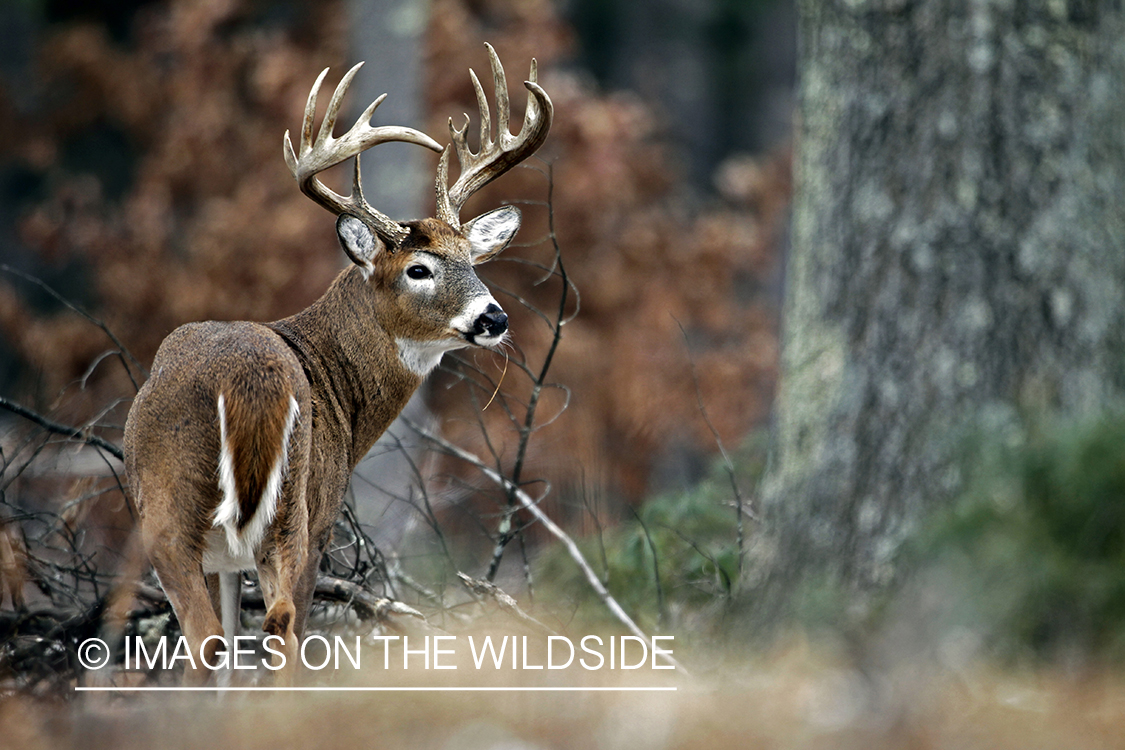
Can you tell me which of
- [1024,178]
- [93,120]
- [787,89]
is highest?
[787,89]

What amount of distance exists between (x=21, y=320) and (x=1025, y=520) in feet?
39.1

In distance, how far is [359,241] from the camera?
4.43 m

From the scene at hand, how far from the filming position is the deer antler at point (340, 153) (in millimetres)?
4258

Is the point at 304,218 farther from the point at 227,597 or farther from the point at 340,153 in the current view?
the point at 227,597

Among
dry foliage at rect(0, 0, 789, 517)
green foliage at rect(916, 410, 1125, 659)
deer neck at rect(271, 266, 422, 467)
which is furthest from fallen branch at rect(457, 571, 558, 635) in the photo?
dry foliage at rect(0, 0, 789, 517)

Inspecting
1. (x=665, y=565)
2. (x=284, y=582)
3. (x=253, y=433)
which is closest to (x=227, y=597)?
(x=284, y=582)

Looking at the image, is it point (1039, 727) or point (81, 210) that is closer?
point (1039, 727)

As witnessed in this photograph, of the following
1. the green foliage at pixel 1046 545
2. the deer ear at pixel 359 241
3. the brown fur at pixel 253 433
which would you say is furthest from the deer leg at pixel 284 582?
the green foliage at pixel 1046 545

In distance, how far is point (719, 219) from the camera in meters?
14.8

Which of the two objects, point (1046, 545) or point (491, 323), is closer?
point (1046, 545)

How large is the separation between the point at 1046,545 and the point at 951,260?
44.9 inches

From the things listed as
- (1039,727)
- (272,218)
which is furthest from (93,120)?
(1039,727)

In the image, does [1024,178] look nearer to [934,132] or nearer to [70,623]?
[934,132]

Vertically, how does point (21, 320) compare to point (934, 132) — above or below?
above
